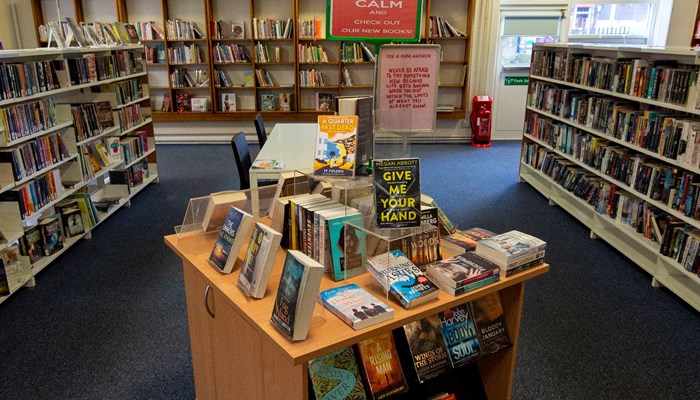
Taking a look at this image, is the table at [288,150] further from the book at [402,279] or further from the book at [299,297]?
the book at [299,297]

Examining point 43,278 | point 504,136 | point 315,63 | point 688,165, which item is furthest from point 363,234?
point 504,136

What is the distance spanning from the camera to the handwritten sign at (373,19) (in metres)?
1.97

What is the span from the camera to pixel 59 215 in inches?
162

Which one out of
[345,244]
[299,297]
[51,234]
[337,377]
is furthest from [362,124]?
[51,234]

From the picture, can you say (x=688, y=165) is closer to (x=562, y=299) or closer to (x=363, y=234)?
(x=562, y=299)

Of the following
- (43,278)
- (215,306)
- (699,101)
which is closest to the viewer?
(215,306)

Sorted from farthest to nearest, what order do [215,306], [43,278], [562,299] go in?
[43,278] → [562,299] → [215,306]

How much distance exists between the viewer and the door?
7984 mm

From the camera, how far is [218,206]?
82.7 inches

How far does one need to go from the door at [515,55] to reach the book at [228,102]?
4.12 meters

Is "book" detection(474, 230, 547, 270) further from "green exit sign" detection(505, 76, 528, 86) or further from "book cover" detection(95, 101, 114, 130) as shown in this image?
"green exit sign" detection(505, 76, 528, 86)

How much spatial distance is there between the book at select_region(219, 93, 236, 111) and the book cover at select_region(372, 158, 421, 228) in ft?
22.2

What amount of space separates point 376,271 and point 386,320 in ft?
0.65

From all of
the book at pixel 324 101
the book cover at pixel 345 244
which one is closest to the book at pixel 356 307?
the book cover at pixel 345 244
